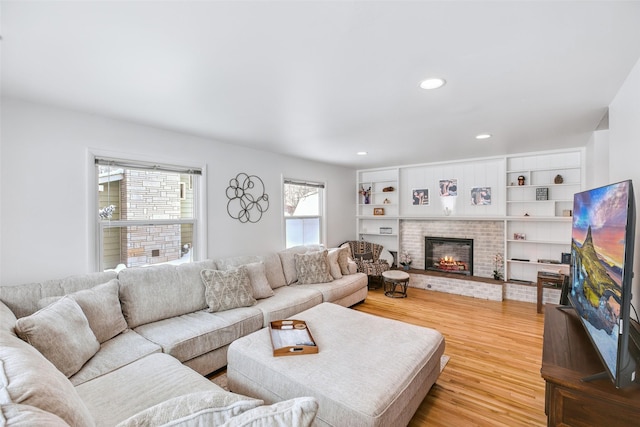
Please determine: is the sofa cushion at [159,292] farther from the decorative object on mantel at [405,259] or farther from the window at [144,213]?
the decorative object on mantel at [405,259]

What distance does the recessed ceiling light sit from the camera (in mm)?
1980

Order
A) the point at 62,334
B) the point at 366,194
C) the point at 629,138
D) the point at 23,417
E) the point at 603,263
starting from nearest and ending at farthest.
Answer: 1. the point at 23,417
2. the point at 603,263
3. the point at 62,334
4. the point at 629,138
5. the point at 366,194

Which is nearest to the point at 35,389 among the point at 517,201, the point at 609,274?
the point at 609,274

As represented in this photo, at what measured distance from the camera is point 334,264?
4.35m

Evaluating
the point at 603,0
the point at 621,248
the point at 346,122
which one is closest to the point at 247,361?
the point at 621,248

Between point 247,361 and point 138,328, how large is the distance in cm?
114

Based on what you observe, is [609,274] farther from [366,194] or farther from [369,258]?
[366,194]

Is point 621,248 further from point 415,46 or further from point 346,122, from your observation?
point 346,122

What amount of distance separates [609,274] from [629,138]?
1138mm

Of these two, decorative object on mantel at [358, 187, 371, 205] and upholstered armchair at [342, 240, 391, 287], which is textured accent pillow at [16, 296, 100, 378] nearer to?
upholstered armchair at [342, 240, 391, 287]

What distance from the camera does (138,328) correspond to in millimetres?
2406

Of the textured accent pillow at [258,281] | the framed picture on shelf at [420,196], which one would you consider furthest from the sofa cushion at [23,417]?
the framed picture on shelf at [420,196]

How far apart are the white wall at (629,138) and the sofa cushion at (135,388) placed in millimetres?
2746

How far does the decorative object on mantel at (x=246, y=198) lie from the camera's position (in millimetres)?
3818
